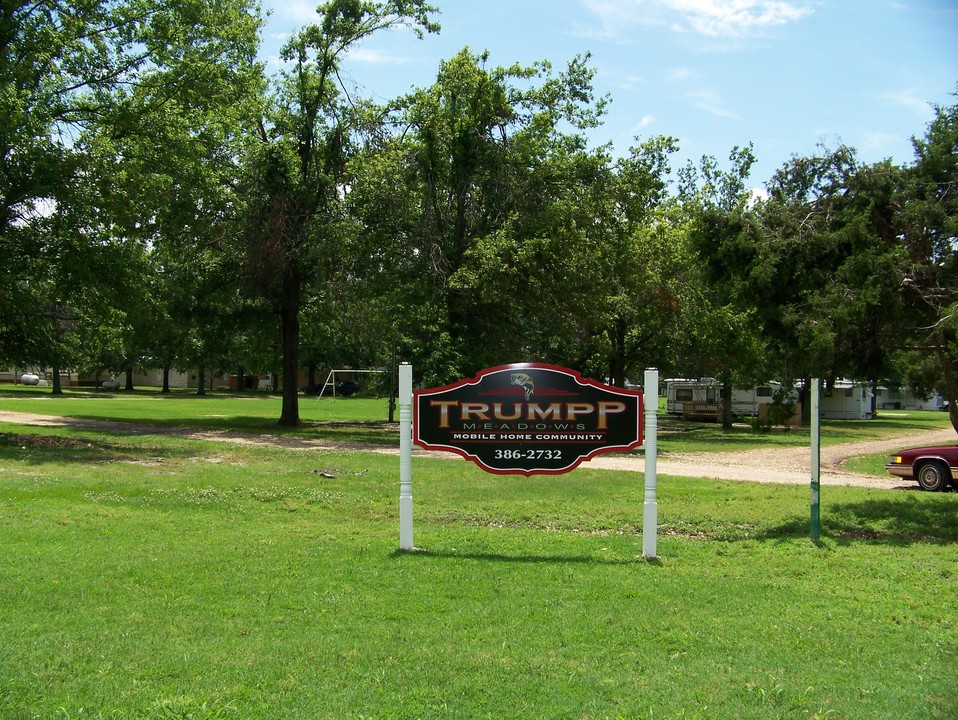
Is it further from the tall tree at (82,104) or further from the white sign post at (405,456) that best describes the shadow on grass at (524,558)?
the tall tree at (82,104)

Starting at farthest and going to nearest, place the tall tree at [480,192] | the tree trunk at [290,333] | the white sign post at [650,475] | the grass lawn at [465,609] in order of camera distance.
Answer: the tree trunk at [290,333] → the tall tree at [480,192] → the white sign post at [650,475] → the grass lawn at [465,609]

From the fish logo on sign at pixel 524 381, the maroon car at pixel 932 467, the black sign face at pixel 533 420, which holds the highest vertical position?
the fish logo on sign at pixel 524 381

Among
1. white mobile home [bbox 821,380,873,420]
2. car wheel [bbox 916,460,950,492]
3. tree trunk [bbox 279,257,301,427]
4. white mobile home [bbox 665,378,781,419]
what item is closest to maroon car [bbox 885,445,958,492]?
car wheel [bbox 916,460,950,492]

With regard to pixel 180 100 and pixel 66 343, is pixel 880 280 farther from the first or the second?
pixel 66 343

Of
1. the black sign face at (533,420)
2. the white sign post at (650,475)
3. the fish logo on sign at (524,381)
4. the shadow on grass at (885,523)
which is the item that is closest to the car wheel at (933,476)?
the shadow on grass at (885,523)

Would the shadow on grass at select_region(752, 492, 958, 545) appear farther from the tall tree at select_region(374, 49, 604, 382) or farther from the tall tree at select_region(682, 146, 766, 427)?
the tall tree at select_region(374, 49, 604, 382)

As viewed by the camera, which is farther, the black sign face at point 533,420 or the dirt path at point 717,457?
the dirt path at point 717,457

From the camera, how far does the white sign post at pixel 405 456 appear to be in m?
9.23

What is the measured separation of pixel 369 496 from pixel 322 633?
7792mm

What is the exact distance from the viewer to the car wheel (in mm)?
16578

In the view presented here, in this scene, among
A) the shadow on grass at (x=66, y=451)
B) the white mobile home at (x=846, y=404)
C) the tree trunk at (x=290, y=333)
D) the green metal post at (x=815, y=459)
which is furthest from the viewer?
the white mobile home at (x=846, y=404)

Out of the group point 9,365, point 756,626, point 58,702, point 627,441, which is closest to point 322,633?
Result: point 58,702

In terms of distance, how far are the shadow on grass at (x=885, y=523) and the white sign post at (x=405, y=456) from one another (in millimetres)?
4442

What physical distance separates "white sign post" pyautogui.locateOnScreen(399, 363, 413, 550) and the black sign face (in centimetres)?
16
